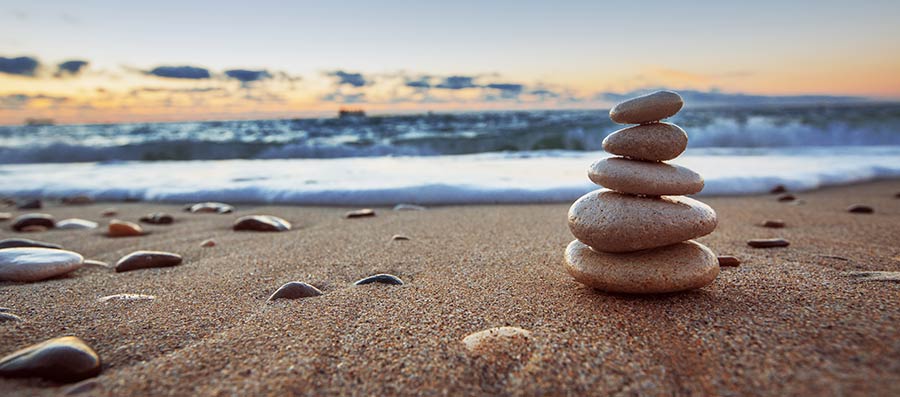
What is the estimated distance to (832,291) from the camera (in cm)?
175

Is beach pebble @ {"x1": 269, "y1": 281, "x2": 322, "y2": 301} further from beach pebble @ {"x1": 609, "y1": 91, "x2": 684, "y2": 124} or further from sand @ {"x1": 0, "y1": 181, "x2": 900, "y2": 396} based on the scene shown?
beach pebble @ {"x1": 609, "y1": 91, "x2": 684, "y2": 124}

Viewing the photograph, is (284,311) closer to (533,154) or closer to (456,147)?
(533,154)

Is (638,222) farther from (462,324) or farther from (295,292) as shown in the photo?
(295,292)

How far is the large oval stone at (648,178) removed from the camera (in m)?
1.85

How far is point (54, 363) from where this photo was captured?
4.23 feet

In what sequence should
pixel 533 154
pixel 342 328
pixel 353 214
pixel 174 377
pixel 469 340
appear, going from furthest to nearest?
1. pixel 533 154
2. pixel 353 214
3. pixel 342 328
4. pixel 469 340
5. pixel 174 377

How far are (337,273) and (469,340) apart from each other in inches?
43.4

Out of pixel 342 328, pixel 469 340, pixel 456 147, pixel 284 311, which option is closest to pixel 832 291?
pixel 469 340

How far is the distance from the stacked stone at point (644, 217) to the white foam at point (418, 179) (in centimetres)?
311

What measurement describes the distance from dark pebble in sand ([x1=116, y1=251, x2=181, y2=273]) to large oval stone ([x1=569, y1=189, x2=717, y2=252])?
6.75 feet

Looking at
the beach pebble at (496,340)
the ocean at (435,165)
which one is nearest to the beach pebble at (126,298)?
the beach pebble at (496,340)

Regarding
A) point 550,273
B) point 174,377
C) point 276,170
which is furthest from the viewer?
point 276,170

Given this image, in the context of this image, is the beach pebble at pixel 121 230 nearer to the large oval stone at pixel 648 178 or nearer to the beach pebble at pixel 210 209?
the beach pebble at pixel 210 209

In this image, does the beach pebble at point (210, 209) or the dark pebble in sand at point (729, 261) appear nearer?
the dark pebble in sand at point (729, 261)
